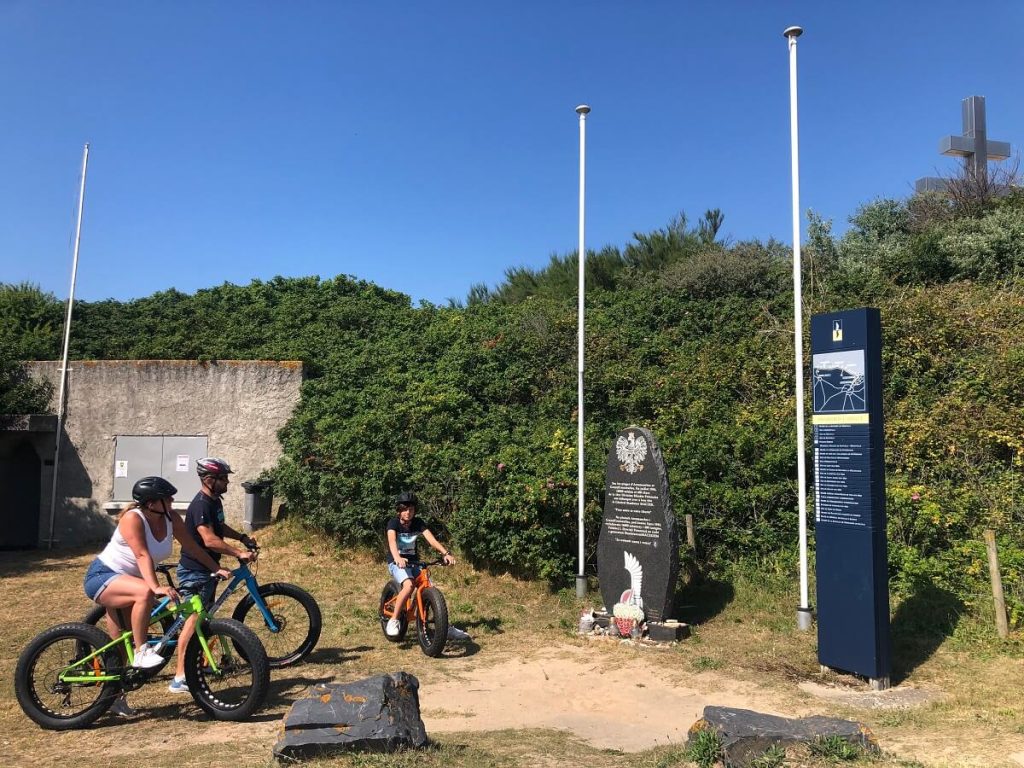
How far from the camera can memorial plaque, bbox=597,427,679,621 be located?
25.2 feet

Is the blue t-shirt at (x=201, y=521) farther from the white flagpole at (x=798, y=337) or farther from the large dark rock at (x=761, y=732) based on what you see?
the white flagpole at (x=798, y=337)

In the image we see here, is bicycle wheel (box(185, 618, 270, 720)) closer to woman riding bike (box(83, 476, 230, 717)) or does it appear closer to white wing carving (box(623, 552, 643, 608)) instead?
woman riding bike (box(83, 476, 230, 717))

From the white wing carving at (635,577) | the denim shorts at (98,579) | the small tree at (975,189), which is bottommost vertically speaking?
the white wing carving at (635,577)

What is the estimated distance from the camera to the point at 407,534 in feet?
24.2

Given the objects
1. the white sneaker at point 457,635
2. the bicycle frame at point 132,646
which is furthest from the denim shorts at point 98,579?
the white sneaker at point 457,635

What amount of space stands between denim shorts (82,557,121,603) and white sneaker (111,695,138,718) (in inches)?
28.9

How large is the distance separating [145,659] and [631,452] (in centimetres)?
502

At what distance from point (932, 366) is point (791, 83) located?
557cm

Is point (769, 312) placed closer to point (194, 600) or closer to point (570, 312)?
point (570, 312)

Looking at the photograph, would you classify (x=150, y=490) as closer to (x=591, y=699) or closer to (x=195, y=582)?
(x=195, y=582)

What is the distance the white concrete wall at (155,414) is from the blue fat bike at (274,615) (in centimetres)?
653

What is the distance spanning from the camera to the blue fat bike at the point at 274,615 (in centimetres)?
588

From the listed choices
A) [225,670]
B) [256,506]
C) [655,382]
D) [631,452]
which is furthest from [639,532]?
[256,506]

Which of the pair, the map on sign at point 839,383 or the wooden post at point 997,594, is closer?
the map on sign at point 839,383
